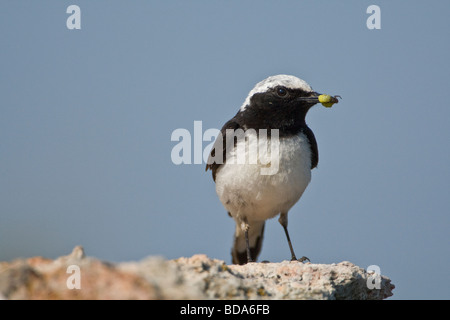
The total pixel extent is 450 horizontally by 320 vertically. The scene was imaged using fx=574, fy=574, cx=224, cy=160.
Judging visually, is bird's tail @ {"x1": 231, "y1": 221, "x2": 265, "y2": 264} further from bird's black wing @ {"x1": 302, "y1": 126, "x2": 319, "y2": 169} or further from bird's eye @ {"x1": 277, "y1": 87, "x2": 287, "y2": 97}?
bird's eye @ {"x1": 277, "y1": 87, "x2": 287, "y2": 97}

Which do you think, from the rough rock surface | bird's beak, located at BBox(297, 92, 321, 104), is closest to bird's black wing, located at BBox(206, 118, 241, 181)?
bird's beak, located at BBox(297, 92, 321, 104)

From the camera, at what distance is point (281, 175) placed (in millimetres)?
7762

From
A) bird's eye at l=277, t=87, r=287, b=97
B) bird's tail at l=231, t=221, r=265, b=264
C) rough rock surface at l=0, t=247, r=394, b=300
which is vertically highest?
bird's eye at l=277, t=87, r=287, b=97

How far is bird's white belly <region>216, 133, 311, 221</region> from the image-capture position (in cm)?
776

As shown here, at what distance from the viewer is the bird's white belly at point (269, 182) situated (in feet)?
25.5

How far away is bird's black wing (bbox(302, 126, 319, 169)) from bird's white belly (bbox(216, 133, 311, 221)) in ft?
0.59

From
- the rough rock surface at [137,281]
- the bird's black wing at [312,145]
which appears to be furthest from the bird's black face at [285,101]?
the rough rock surface at [137,281]

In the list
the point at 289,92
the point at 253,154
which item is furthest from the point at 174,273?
the point at 289,92

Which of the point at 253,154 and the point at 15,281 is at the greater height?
the point at 253,154

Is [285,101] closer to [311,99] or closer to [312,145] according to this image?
[311,99]

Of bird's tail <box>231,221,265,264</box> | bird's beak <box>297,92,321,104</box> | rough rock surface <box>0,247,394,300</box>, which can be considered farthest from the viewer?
bird's tail <box>231,221,265,264</box>

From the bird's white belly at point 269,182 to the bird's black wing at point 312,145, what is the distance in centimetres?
18
